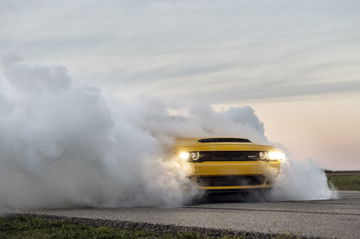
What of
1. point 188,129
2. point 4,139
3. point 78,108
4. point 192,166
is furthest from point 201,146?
point 4,139

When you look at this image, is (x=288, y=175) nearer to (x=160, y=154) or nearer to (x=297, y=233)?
(x=160, y=154)

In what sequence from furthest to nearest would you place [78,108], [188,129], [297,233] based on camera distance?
[188,129] → [78,108] → [297,233]

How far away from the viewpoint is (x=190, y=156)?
36.0 ft

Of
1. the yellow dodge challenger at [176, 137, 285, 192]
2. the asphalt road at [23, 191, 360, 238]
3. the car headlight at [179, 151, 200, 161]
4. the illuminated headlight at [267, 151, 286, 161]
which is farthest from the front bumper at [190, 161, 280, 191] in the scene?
the asphalt road at [23, 191, 360, 238]

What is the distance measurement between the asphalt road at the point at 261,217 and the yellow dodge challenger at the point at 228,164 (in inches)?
19.4

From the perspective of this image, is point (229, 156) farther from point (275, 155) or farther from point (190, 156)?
point (275, 155)

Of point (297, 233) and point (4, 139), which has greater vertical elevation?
point (4, 139)

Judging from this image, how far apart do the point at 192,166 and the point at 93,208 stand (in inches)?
71.8

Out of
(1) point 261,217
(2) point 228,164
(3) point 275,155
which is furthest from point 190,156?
(1) point 261,217

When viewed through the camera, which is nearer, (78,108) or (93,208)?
(93,208)

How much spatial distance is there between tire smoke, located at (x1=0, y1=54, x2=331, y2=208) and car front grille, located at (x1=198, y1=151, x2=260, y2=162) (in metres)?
0.43

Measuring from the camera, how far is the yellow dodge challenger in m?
10.9

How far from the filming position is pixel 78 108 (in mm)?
11594

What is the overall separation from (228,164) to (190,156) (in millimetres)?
673
